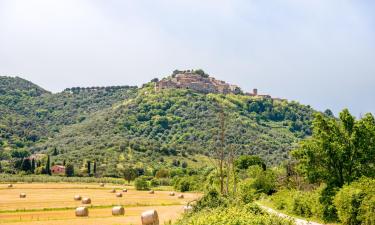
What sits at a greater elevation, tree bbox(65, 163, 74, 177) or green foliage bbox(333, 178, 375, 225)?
tree bbox(65, 163, 74, 177)


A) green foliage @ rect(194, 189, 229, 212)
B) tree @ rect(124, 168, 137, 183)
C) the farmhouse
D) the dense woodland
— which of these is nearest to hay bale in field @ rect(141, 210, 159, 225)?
the dense woodland

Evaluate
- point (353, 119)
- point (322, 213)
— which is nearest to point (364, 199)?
point (322, 213)

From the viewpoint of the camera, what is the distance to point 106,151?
15412 cm

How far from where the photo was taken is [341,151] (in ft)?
125

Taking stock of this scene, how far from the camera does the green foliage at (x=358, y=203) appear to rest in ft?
90.0

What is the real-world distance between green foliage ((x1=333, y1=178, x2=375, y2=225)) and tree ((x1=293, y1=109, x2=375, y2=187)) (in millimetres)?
5521

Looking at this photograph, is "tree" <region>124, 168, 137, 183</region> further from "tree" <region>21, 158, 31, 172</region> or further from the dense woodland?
"tree" <region>21, 158, 31, 172</region>

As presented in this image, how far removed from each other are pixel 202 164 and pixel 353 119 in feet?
377

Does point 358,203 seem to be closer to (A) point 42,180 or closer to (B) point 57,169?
(A) point 42,180

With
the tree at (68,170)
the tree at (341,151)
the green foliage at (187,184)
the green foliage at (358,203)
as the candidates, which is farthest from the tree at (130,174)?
the green foliage at (358,203)

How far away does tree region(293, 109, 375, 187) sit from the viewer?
3822cm

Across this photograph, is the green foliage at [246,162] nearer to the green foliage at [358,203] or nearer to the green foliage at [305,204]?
the green foliage at [305,204]

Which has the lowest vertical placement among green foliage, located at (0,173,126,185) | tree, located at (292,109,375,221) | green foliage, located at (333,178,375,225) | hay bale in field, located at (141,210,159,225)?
hay bale in field, located at (141,210,159,225)

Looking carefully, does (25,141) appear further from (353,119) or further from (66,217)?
(353,119)
